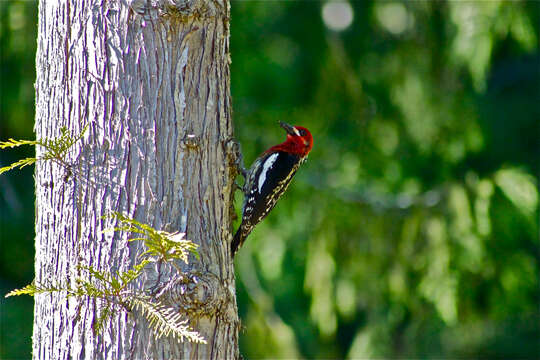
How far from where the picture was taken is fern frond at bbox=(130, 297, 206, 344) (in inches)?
97.2

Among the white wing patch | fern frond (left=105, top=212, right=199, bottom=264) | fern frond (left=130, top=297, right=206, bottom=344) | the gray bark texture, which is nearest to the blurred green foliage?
the white wing patch

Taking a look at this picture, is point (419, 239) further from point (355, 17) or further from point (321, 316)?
point (355, 17)

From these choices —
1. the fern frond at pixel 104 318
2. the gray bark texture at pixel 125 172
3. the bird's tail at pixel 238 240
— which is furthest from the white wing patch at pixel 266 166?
the fern frond at pixel 104 318

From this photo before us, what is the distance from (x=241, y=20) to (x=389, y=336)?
371cm

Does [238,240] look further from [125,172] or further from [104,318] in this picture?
[104,318]

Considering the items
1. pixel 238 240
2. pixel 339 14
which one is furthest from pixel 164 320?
pixel 339 14

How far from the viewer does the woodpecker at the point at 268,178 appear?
4.54m

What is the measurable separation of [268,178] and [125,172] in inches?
80.4

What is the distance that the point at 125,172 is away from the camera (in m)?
2.69

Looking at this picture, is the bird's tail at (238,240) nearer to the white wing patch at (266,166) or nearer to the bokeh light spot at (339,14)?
the white wing patch at (266,166)

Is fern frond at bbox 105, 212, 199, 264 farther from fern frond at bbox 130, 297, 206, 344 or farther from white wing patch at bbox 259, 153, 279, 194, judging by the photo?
white wing patch at bbox 259, 153, 279, 194

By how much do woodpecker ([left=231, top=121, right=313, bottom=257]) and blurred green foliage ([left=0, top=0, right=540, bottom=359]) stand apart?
6.03ft

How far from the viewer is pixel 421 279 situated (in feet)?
22.2

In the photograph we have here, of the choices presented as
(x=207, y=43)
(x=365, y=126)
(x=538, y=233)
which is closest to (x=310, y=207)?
(x=365, y=126)
